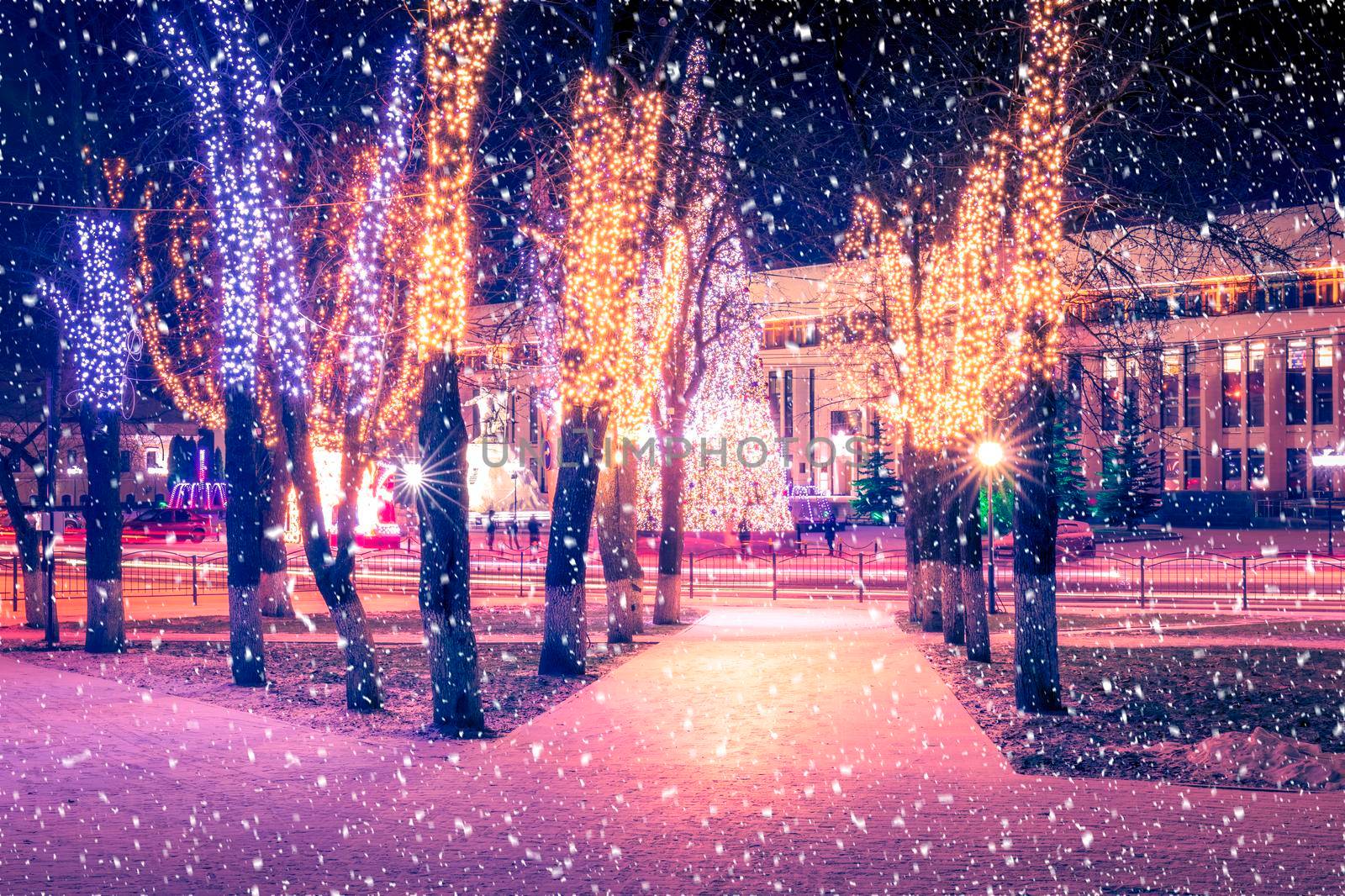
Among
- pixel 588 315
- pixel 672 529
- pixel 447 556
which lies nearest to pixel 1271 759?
pixel 447 556

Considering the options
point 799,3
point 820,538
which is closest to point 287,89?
point 799,3

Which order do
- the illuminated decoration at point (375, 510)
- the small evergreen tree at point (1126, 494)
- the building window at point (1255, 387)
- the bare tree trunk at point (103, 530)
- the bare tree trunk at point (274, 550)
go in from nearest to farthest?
the bare tree trunk at point (103, 530) → the bare tree trunk at point (274, 550) → the illuminated decoration at point (375, 510) → the small evergreen tree at point (1126, 494) → the building window at point (1255, 387)

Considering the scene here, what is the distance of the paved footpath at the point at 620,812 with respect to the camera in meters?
7.62

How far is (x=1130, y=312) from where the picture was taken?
54.3 feet

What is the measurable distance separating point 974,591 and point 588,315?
265 inches

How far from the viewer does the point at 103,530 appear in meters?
18.8

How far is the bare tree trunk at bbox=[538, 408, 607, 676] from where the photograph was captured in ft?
55.0

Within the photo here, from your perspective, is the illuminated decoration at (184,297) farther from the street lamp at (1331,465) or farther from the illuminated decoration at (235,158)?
the street lamp at (1331,465)

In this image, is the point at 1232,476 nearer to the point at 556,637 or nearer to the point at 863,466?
the point at 863,466

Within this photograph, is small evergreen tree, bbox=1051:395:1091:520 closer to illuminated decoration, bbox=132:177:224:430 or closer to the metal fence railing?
the metal fence railing

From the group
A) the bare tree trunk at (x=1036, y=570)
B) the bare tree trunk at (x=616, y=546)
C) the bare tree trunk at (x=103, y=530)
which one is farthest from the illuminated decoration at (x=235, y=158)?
the bare tree trunk at (x=1036, y=570)

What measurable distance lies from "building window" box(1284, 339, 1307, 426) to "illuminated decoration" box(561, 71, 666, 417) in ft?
218

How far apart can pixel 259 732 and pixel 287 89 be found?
326 inches

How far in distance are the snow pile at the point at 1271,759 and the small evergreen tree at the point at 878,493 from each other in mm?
51974
